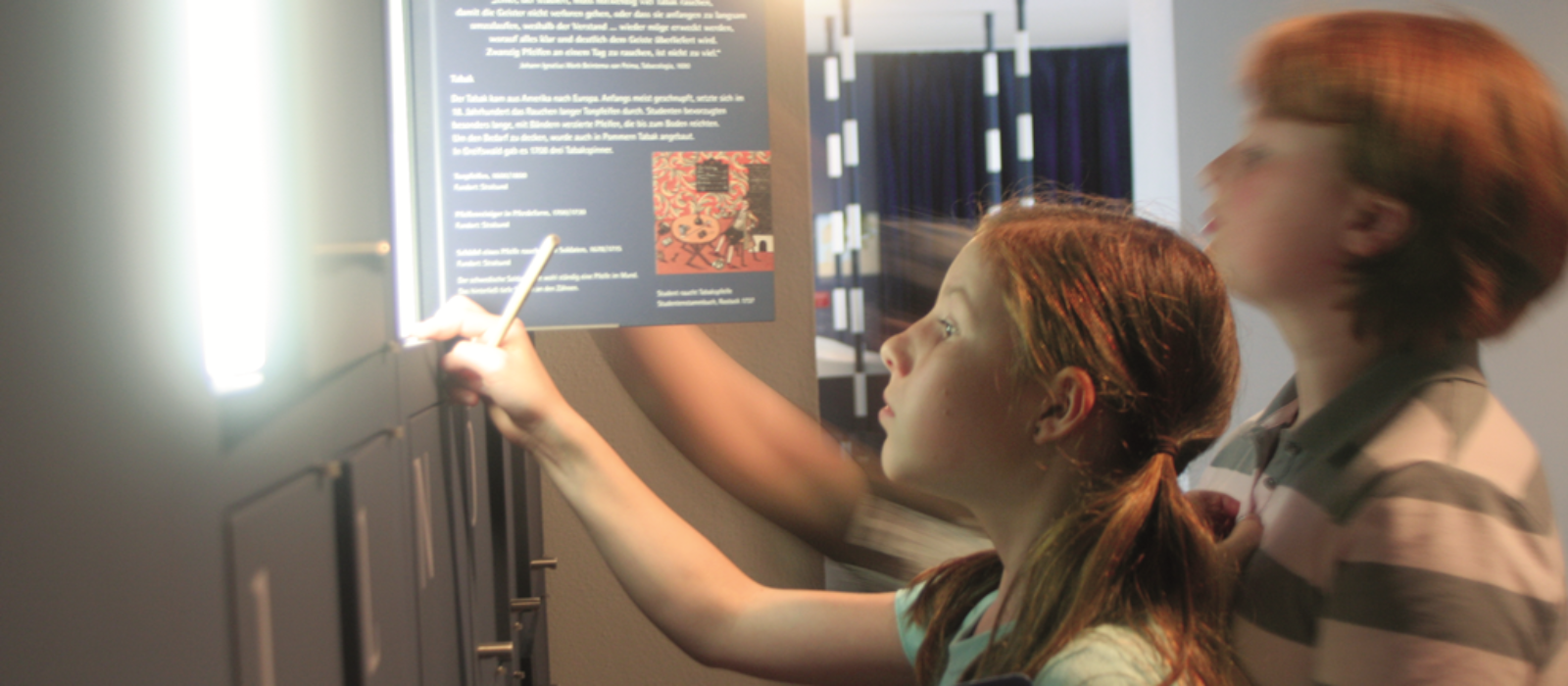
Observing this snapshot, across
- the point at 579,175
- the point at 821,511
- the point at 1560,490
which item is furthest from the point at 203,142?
the point at 1560,490

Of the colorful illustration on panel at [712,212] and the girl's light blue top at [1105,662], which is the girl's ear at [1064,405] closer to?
the girl's light blue top at [1105,662]

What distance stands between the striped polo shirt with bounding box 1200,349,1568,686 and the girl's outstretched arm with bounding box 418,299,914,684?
1.12ft

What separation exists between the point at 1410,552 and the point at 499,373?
0.69 meters

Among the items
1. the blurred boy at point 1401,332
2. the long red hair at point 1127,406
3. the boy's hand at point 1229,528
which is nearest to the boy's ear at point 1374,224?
the blurred boy at point 1401,332

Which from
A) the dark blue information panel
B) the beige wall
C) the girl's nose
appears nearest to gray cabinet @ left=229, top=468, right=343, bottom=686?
the dark blue information panel

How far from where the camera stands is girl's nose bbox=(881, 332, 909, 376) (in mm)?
768

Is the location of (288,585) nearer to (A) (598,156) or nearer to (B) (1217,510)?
(A) (598,156)

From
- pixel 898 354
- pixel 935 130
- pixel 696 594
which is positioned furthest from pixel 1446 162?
pixel 935 130

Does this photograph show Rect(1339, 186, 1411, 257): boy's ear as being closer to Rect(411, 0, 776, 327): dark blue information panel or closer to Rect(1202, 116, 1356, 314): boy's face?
Rect(1202, 116, 1356, 314): boy's face

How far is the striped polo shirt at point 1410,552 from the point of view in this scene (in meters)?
0.67

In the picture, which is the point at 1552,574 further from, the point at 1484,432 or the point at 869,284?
the point at 869,284

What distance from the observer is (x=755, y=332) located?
146cm

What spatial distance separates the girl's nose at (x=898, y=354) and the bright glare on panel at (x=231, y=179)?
47 cm

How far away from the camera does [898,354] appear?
772 millimetres
